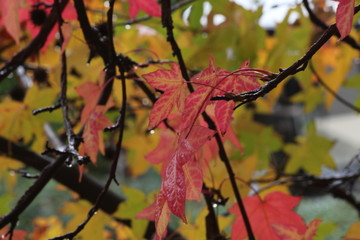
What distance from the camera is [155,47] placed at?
1.29 metres

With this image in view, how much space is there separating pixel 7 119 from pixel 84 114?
1.16 ft

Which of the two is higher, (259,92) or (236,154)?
(236,154)

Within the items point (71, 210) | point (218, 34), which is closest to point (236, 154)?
point (218, 34)

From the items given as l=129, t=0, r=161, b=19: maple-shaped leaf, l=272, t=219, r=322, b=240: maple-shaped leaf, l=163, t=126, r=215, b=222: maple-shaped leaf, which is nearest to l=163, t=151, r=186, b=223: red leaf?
l=163, t=126, r=215, b=222: maple-shaped leaf

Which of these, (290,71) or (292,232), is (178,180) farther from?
(292,232)

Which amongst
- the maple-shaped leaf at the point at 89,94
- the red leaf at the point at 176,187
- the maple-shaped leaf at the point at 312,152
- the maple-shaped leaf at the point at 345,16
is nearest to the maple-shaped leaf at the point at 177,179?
the red leaf at the point at 176,187

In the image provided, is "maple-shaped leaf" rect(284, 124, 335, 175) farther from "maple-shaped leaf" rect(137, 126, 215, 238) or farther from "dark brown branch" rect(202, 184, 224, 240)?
"maple-shaped leaf" rect(137, 126, 215, 238)

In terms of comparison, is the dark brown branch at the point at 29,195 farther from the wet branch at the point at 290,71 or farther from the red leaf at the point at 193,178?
Result: the wet branch at the point at 290,71

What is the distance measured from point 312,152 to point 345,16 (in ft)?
3.01

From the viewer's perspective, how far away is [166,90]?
37 cm

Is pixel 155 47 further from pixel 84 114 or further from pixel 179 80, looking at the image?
pixel 179 80

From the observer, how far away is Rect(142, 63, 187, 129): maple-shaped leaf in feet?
1.19

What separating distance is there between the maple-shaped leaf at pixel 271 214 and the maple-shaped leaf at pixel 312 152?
62cm

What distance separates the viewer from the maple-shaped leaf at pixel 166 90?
36 centimetres
